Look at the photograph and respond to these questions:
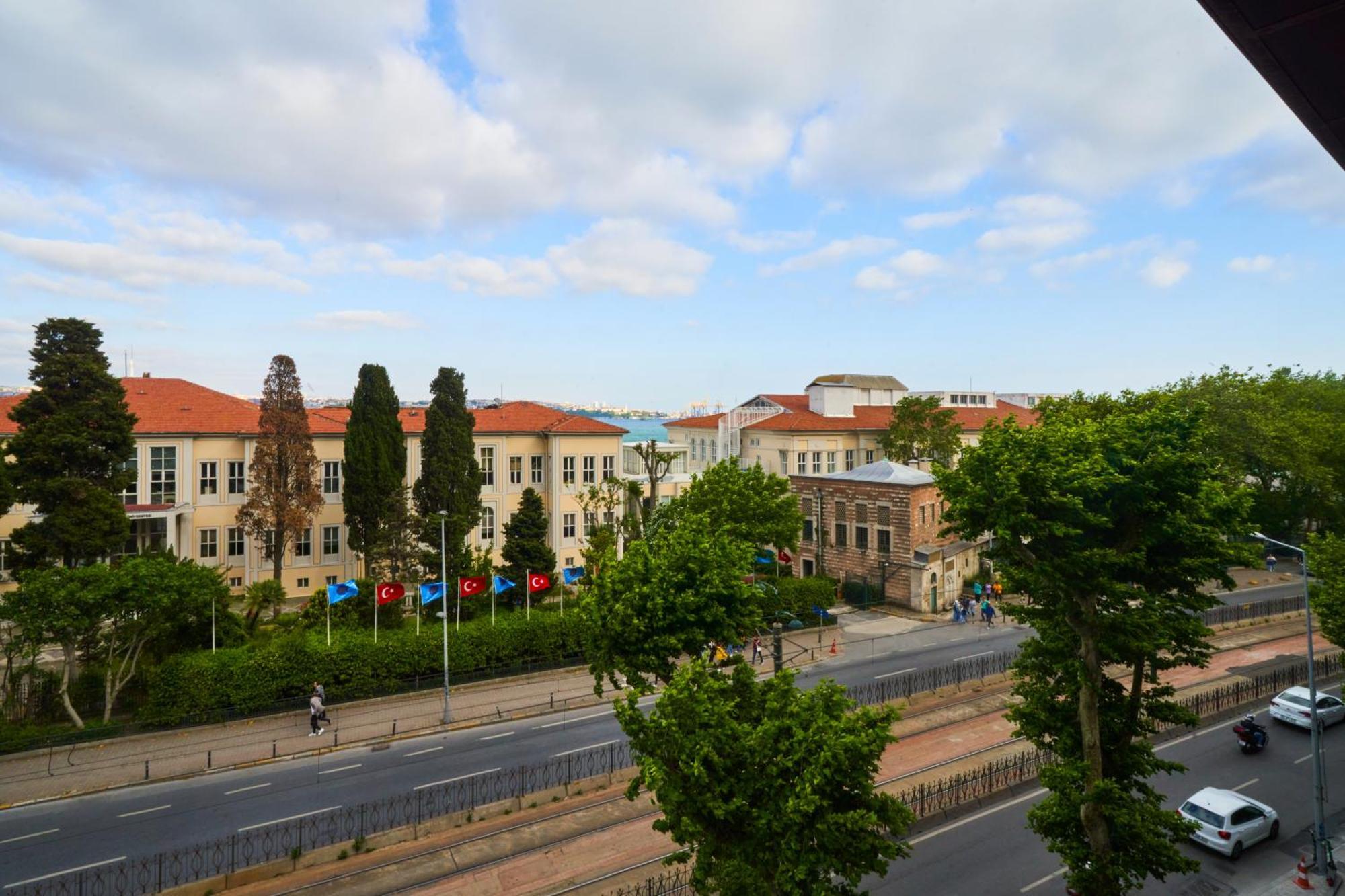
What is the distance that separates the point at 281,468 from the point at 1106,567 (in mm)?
40114

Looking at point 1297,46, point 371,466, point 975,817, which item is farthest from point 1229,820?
point 371,466

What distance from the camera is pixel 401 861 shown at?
60.4ft

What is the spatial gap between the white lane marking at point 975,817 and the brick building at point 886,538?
1016 inches

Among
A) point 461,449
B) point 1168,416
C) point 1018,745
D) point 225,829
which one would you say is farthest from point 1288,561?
point 225,829

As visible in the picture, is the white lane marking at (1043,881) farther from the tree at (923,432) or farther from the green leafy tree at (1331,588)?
the tree at (923,432)

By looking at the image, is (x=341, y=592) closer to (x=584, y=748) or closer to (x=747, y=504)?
(x=584, y=748)

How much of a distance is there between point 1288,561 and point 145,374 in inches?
3707

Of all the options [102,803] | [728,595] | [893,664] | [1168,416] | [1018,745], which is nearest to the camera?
[1168,416]

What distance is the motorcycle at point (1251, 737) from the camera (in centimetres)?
2559

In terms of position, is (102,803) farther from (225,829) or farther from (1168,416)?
(1168,416)

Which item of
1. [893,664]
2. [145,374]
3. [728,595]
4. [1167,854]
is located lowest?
[893,664]

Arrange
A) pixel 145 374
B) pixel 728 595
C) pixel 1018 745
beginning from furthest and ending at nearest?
pixel 145 374
pixel 1018 745
pixel 728 595

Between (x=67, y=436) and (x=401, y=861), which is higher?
(x=67, y=436)

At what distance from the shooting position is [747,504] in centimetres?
3491
